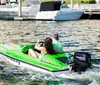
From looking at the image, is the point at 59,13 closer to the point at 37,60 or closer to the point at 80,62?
the point at 37,60

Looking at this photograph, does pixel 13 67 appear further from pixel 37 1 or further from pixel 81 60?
pixel 37 1

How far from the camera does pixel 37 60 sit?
17078 millimetres

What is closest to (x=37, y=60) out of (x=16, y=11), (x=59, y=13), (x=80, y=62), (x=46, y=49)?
(x=46, y=49)

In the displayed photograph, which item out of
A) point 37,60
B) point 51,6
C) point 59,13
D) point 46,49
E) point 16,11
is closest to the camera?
point 46,49

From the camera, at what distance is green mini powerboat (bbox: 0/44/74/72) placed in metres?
16.2

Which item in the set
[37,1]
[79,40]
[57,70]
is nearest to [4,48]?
[57,70]

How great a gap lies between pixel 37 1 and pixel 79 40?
31.4 m

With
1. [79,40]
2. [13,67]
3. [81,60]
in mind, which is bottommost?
[79,40]

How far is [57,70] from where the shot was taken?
1602 cm

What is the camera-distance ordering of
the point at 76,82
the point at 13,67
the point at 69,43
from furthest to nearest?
the point at 69,43
the point at 13,67
the point at 76,82

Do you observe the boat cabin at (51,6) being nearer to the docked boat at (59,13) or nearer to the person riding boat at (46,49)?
the docked boat at (59,13)

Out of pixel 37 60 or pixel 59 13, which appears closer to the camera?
pixel 37 60

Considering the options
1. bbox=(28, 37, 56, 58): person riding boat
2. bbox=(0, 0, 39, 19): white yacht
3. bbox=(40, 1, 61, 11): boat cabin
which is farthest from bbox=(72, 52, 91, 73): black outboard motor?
bbox=(40, 1, 61, 11): boat cabin

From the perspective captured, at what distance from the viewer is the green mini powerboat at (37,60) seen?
1618cm
